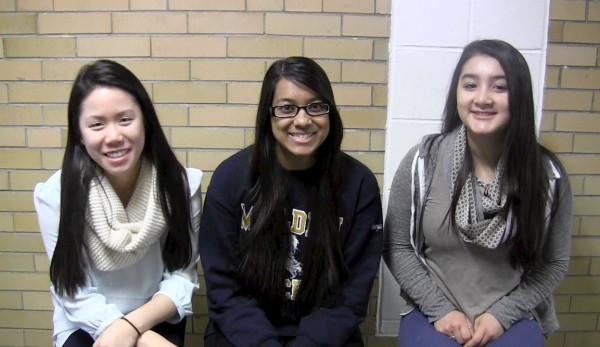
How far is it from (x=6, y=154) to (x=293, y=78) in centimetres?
136

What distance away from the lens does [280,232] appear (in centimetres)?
146

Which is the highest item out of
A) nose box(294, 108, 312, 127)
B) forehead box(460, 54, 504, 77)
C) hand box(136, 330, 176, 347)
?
forehead box(460, 54, 504, 77)

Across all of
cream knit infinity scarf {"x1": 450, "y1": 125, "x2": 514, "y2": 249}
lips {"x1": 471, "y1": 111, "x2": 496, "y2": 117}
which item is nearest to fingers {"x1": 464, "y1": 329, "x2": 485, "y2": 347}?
cream knit infinity scarf {"x1": 450, "y1": 125, "x2": 514, "y2": 249}

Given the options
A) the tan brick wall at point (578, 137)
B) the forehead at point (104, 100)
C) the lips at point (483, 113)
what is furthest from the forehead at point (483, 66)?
the forehead at point (104, 100)

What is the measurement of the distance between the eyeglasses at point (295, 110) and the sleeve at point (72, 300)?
0.73 metres

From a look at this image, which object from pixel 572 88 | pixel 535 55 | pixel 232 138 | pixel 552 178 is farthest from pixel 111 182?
pixel 572 88

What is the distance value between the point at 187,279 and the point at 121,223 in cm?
30

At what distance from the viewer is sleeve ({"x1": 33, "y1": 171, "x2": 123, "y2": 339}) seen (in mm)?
1382

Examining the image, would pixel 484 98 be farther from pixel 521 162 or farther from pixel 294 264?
pixel 294 264

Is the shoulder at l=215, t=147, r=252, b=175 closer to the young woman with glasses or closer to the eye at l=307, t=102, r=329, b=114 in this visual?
the young woman with glasses

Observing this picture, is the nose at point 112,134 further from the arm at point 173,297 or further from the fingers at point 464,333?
the fingers at point 464,333

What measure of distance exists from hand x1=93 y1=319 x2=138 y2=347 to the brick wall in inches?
29.2

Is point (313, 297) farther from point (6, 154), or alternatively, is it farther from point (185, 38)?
point (6, 154)

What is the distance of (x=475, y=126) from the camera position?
138cm
